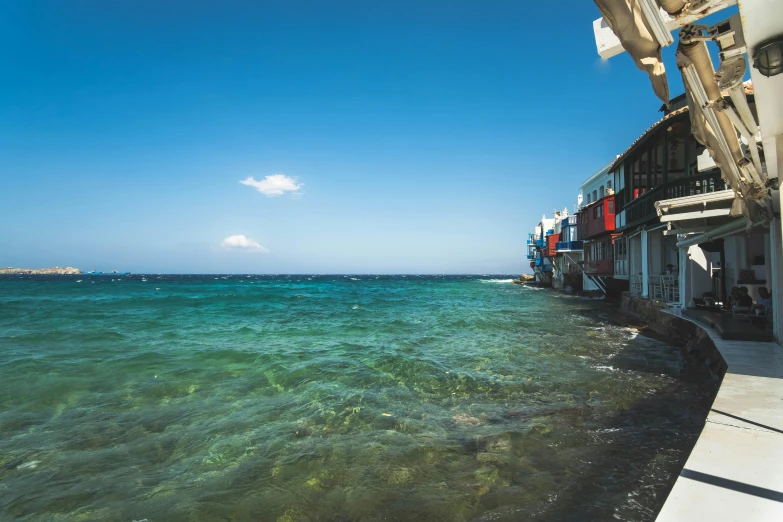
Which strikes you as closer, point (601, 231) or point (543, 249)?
point (601, 231)

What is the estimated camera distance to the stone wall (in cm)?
860

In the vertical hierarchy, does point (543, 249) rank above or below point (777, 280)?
above

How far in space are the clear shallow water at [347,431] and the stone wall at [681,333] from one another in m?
0.46

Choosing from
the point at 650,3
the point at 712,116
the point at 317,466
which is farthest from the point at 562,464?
the point at 650,3

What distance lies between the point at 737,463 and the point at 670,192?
54.0ft

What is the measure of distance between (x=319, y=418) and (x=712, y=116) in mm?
6892

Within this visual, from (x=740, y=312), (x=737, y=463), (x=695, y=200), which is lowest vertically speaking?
(x=737, y=463)

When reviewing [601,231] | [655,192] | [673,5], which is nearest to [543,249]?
[601,231]

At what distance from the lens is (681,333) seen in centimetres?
1252

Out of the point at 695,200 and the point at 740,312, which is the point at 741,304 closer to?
the point at 740,312

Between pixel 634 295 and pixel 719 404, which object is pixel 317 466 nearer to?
pixel 719 404

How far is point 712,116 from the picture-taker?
15.0 feet

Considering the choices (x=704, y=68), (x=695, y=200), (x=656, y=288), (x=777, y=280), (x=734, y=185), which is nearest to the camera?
(x=704, y=68)

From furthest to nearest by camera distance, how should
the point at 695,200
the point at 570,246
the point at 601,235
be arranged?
the point at 570,246
the point at 601,235
the point at 695,200
